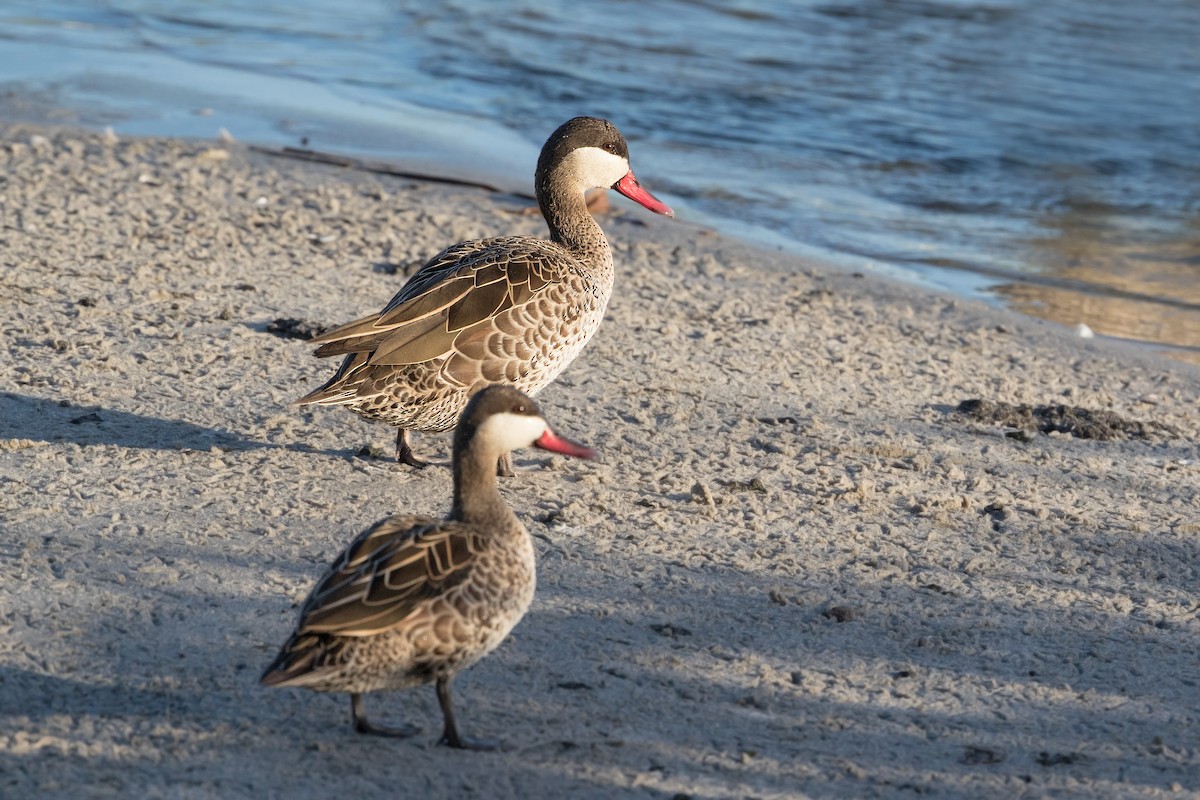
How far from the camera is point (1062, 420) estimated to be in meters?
7.16

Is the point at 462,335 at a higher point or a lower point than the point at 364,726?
higher

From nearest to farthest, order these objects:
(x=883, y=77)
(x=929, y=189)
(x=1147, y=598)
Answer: (x=1147, y=598) < (x=929, y=189) < (x=883, y=77)

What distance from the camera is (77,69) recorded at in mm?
14625

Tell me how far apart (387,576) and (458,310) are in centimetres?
226

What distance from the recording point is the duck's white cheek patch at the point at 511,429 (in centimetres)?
423

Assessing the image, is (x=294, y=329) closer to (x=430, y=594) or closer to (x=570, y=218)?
(x=570, y=218)

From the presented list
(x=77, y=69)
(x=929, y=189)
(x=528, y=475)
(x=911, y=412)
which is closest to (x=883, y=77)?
(x=929, y=189)

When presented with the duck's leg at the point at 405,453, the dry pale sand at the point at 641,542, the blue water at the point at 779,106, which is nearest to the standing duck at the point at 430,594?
the dry pale sand at the point at 641,542

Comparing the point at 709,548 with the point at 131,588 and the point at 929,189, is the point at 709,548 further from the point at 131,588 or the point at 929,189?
the point at 929,189

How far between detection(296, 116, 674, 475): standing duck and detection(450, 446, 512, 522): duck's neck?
5.02ft

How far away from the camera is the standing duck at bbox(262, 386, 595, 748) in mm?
3723

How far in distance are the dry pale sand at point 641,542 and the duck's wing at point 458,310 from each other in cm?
57

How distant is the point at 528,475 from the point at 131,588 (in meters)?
1.92

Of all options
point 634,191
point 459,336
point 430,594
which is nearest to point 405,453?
point 459,336
